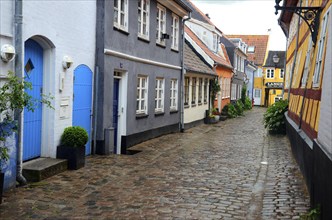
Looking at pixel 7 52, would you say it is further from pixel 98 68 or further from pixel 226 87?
pixel 226 87

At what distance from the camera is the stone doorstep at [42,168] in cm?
765

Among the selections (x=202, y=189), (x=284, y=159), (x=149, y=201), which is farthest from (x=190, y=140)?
(x=149, y=201)

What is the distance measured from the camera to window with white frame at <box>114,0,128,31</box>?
38.4ft

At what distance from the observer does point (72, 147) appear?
29.3 feet

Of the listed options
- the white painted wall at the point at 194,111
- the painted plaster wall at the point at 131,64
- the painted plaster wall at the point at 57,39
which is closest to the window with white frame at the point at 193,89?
the white painted wall at the point at 194,111

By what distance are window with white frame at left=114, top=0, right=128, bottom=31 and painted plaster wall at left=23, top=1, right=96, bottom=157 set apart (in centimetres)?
142

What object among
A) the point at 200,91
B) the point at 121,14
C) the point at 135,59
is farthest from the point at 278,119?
the point at 121,14

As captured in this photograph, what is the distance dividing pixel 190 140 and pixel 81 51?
7.04 meters

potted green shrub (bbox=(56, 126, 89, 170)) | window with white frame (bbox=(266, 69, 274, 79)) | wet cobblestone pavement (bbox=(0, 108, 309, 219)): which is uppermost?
window with white frame (bbox=(266, 69, 274, 79))

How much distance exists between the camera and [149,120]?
48.7 feet

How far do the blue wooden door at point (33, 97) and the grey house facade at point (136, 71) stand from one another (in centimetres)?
234

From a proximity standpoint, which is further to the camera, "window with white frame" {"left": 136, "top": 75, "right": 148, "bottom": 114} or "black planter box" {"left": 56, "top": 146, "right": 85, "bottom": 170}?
"window with white frame" {"left": 136, "top": 75, "right": 148, "bottom": 114}

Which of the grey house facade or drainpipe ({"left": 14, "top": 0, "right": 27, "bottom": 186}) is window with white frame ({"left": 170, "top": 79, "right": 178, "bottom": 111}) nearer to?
the grey house facade

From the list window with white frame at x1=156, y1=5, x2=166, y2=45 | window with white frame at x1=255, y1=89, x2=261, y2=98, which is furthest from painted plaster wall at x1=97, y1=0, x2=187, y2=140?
window with white frame at x1=255, y1=89, x2=261, y2=98
